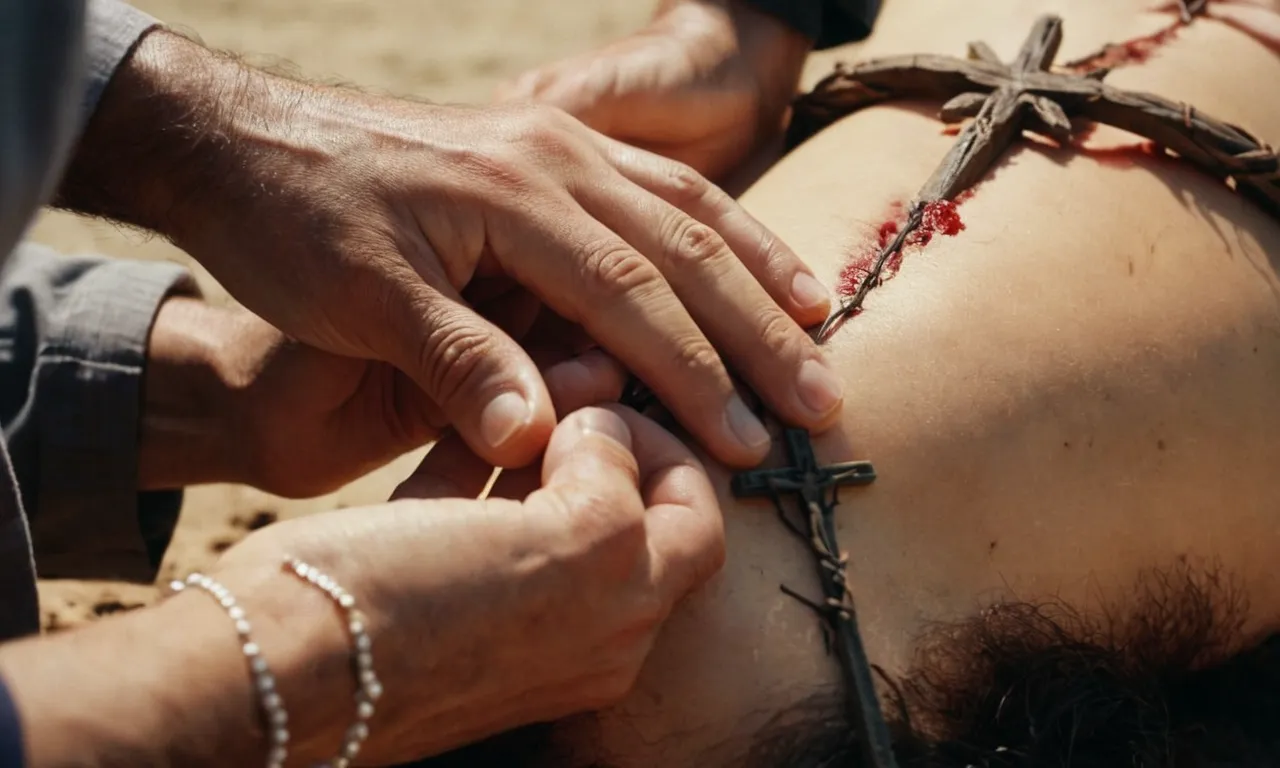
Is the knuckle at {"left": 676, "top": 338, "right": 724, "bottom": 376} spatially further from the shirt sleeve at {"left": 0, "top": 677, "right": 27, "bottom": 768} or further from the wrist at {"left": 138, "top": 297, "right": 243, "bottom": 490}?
the wrist at {"left": 138, "top": 297, "right": 243, "bottom": 490}

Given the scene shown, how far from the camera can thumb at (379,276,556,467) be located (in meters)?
1.37

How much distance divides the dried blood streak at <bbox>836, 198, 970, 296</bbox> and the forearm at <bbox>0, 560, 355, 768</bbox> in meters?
0.76

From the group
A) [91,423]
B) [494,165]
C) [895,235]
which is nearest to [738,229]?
[895,235]

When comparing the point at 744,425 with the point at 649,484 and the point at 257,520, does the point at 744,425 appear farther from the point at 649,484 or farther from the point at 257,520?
the point at 257,520

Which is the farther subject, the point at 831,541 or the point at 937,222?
the point at 937,222

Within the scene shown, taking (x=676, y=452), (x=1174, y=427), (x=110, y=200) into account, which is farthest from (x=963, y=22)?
(x=110, y=200)

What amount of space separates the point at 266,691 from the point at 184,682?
0.07m

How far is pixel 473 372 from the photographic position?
1430mm

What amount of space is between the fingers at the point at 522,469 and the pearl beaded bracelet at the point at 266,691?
33 cm

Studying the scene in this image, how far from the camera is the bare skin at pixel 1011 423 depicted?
4.43 ft

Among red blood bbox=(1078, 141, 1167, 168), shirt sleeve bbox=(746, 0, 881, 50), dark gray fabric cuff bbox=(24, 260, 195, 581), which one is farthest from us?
shirt sleeve bbox=(746, 0, 881, 50)

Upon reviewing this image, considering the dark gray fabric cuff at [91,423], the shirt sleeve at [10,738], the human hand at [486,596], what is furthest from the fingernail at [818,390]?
the dark gray fabric cuff at [91,423]

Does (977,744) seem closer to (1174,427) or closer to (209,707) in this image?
(1174,427)

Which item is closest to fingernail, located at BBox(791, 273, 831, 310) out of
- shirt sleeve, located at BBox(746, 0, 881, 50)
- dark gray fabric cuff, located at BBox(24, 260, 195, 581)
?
shirt sleeve, located at BBox(746, 0, 881, 50)
